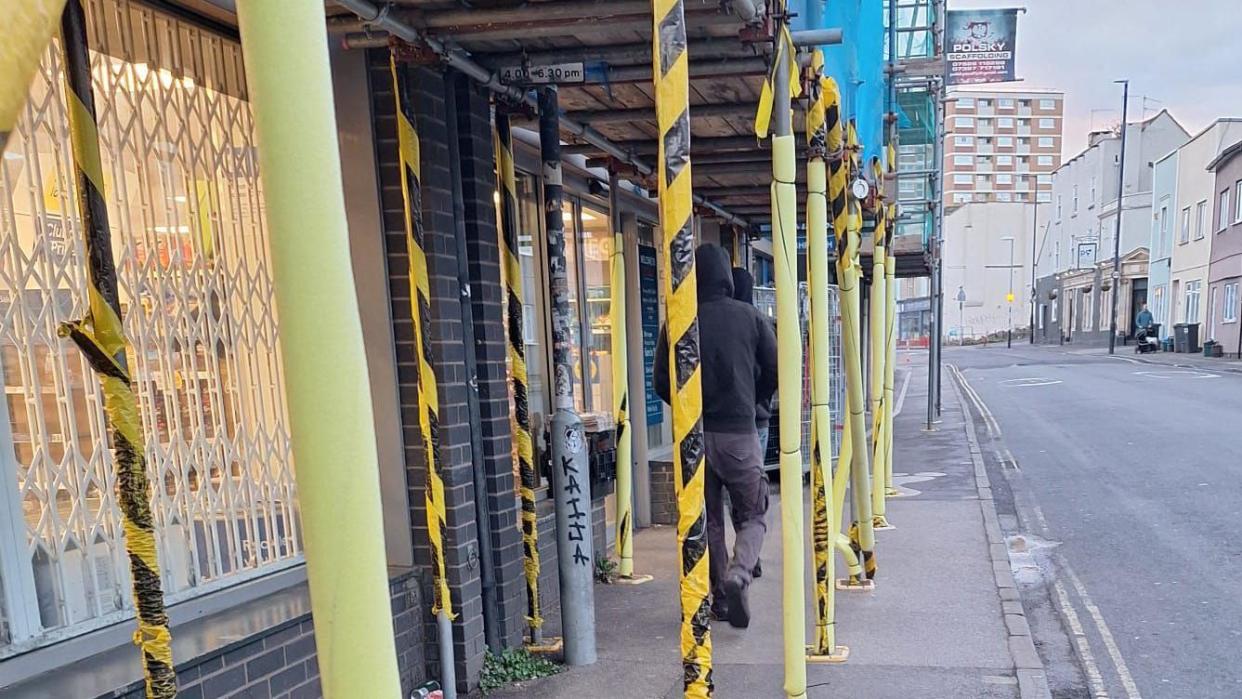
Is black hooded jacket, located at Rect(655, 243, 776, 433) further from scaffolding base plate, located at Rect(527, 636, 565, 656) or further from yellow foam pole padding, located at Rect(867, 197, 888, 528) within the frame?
scaffolding base plate, located at Rect(527, 636, 565, 656)

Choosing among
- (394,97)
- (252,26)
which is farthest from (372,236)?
(252,26)

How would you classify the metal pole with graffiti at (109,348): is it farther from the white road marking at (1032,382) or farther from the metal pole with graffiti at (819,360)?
the white road marking at (1032,382)

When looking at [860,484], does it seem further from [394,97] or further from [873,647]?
[394,97]

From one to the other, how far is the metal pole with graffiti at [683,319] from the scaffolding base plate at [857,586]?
300cm

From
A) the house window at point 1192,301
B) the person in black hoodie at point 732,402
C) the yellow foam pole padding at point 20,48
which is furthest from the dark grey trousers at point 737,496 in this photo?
the house window at point 1192,301

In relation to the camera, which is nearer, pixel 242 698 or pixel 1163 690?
pixel 242 698

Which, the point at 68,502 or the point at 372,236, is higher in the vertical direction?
the point at 372,236

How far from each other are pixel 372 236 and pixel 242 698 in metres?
1.93

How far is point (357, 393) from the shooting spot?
0.88m

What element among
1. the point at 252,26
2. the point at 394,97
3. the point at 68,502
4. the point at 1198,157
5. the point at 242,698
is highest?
the point at 1198,157

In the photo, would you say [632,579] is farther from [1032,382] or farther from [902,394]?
[1032,382]

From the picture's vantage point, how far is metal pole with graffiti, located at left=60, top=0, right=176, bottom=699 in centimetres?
152

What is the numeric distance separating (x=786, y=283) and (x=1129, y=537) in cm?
543

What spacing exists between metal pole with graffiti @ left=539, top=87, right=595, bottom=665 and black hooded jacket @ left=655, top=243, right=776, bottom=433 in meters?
0.77
